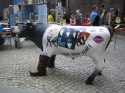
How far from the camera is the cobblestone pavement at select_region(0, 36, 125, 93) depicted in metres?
7.31

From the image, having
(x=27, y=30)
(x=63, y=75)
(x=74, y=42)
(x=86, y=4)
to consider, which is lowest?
(x=63, y=75)

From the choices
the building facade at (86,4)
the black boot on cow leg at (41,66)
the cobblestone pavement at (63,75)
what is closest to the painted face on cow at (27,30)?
the black boot on cow leg at (41,66)

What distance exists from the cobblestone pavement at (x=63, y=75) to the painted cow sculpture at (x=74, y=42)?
316 millimetres

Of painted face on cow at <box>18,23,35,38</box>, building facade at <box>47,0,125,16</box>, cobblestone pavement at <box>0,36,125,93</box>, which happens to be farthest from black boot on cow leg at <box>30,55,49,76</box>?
building facade at <box>47,0,125,16</box>

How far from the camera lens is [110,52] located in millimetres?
12070

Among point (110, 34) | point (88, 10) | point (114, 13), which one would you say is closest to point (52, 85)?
point (110, 34)

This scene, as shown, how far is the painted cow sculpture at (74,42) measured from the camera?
A: 7.51 meters

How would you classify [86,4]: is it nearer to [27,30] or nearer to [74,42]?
[27,30]

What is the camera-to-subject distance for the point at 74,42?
7.65 meters

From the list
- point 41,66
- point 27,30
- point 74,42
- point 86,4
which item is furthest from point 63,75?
point 86,4

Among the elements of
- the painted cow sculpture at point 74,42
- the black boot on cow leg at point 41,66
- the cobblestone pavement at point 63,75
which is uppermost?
the painted cow sculpture at point 74,42

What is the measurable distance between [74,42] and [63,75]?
1.14 metres

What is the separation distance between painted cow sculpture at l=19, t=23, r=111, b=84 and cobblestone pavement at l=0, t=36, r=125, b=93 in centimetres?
32

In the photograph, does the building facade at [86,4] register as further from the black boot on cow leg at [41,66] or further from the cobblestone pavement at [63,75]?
the black boot on cow leg at [41,66]
